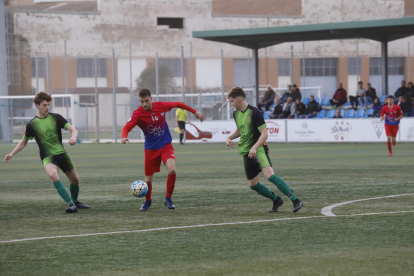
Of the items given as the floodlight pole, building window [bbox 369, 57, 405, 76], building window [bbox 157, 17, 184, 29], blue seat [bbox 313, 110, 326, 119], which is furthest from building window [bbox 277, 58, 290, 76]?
the floodlight pole

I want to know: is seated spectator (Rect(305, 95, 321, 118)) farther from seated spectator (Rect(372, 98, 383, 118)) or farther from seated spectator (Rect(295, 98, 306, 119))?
seated spectator (Rect(372, 98, 383, 118))

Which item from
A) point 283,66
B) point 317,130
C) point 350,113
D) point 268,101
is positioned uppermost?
point 283,66

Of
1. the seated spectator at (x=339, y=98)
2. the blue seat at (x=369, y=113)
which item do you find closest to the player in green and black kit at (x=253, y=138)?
the blue seat at (x=369, y=113)

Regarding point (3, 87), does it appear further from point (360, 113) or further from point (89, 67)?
point (360, 113)

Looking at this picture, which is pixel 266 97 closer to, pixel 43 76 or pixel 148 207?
pixel 43 76

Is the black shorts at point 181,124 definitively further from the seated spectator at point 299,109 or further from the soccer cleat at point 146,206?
the soccer cleat at point 146,206

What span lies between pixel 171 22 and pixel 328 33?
32596 mm

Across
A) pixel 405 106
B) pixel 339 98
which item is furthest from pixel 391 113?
pixel 339 98

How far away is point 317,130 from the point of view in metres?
31.6

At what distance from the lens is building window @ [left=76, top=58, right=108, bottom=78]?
43.4 m

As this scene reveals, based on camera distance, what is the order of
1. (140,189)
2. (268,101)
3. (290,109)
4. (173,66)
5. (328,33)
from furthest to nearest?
(173,66)
(268,101)
(328,33)
(290,109)
(140,189)

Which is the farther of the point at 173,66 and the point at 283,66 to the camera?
the point at 283,66

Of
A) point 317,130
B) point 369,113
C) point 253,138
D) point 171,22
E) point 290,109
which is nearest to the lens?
point 253,138

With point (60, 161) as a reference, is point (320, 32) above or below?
above
